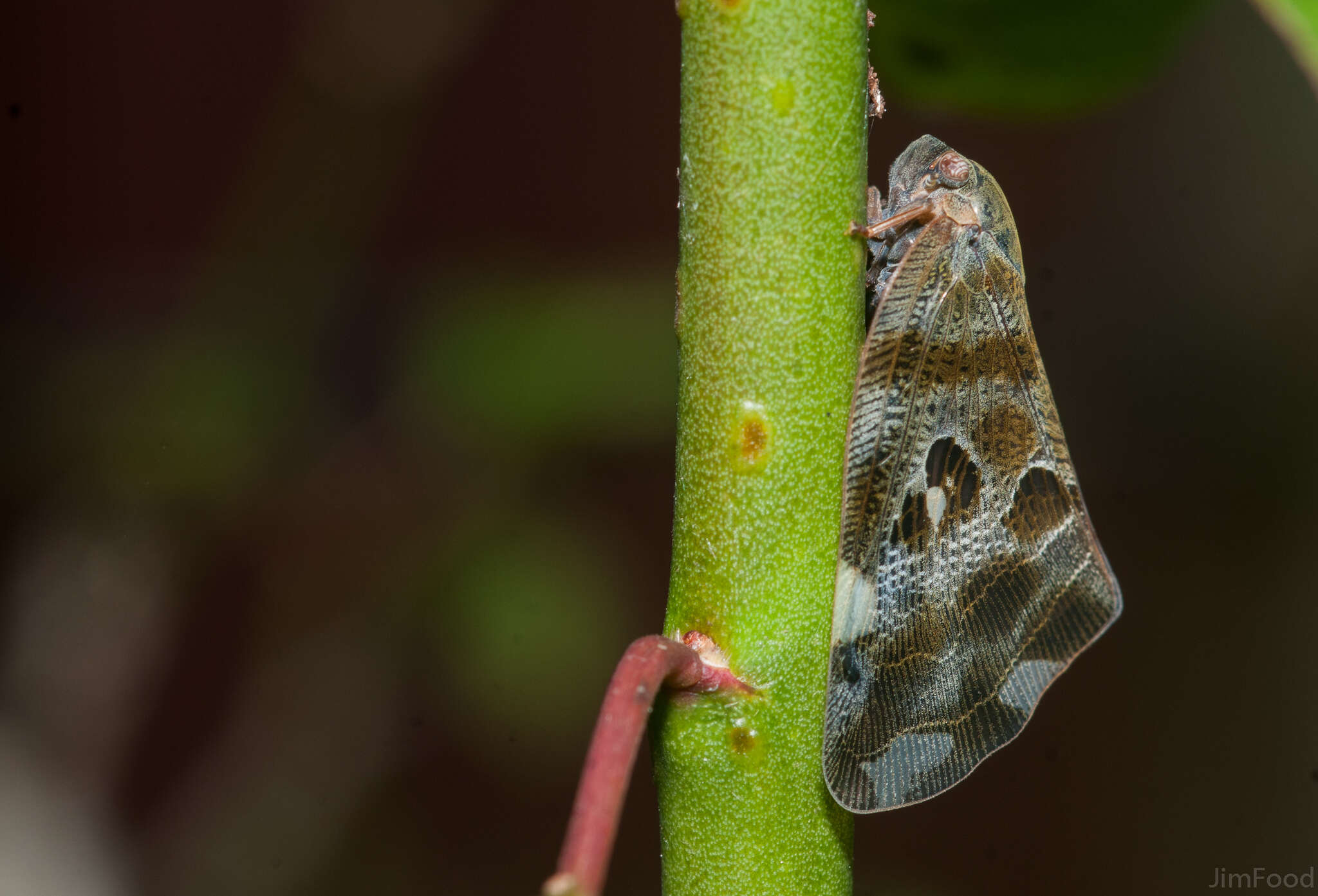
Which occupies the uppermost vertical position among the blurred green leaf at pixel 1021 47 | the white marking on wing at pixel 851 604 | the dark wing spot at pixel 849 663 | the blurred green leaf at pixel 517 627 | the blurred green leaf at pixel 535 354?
the blurred green leaf at pixel 1021 47

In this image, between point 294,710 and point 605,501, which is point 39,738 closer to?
point 294,710

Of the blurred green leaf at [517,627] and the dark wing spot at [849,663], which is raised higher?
the dark wing spot at [849,663]

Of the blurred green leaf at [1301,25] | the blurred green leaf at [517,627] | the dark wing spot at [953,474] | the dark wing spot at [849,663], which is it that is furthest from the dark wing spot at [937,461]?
the blurred green leaf at [517,627]

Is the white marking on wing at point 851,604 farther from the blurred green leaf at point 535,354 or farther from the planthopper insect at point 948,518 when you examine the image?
the blurred green leaf at point 535,354

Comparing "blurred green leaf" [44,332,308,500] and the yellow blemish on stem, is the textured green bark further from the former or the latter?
"blurred green leaf" [44,332,308,500]

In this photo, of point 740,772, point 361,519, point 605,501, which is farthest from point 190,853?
point 740,772

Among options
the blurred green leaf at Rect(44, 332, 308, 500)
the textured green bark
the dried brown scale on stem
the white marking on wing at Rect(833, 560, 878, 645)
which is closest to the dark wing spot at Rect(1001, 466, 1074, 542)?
the white marking on wing at Rect(833, 560, 878, 645)

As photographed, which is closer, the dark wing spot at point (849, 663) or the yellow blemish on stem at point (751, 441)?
the yellow blemish on stem at point (751, 441)

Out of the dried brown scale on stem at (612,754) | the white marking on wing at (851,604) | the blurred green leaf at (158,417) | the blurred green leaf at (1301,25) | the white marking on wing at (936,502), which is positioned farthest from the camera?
the blurred green leaf at (158,417)
